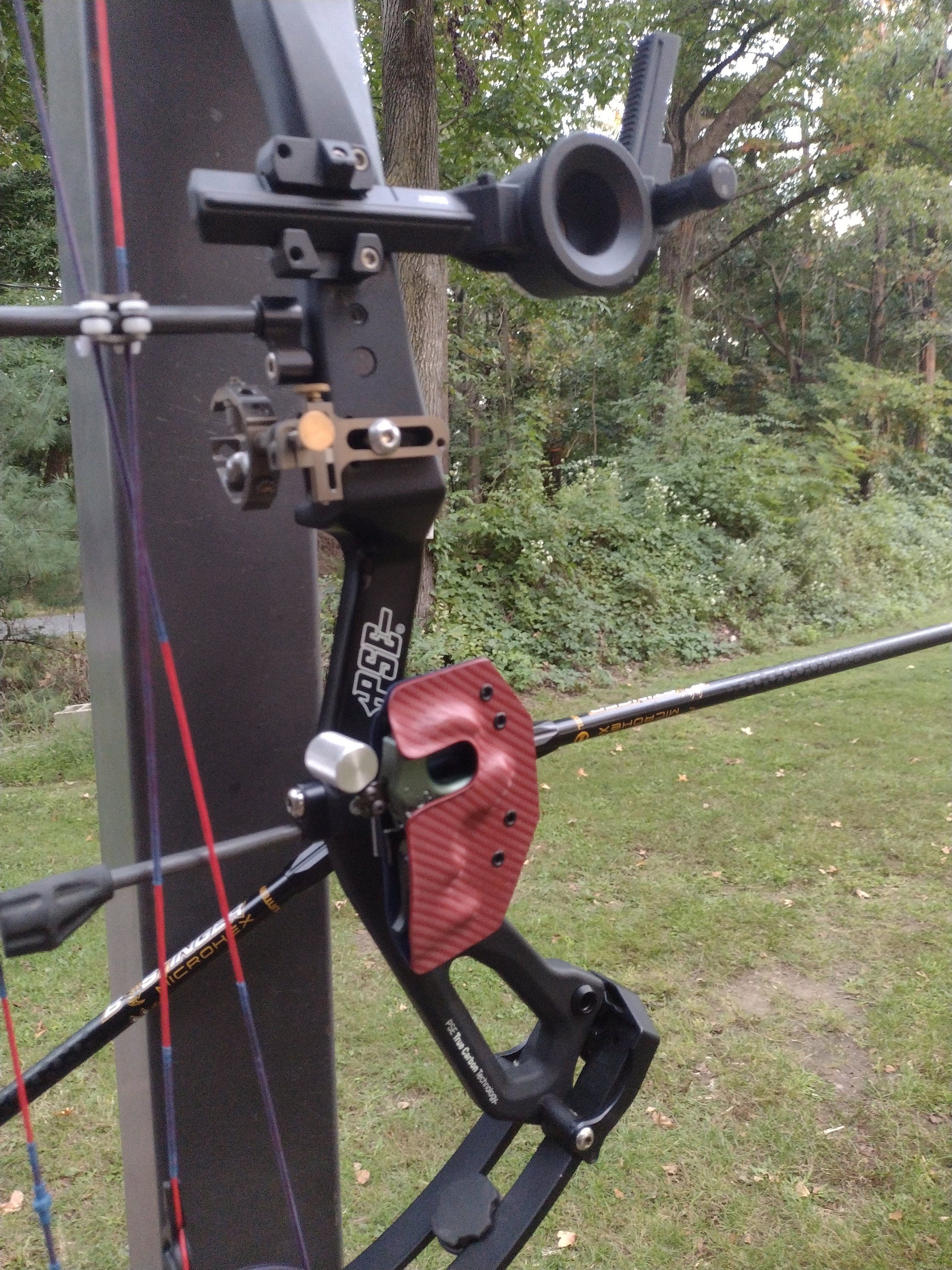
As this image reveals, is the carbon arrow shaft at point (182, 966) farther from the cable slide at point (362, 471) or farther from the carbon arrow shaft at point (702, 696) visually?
the carbon arrow shaft at point (702, 696)

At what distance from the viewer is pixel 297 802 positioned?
3.18ft

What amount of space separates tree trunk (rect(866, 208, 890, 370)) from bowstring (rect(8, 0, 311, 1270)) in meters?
15.7

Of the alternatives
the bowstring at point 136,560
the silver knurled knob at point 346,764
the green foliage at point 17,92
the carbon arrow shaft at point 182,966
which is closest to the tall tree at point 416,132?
the green foliage at point 17,92

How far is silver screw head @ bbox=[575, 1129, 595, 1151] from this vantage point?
3.86 ft

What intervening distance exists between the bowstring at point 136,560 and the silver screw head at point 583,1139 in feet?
1.08

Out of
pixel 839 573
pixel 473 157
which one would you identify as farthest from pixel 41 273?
pixel 839 573

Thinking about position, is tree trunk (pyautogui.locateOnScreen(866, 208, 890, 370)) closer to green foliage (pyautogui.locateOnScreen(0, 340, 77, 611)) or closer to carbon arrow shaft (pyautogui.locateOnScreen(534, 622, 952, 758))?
green foliage (pyautogui.locateOnScreen(0, 340, 77, 611))

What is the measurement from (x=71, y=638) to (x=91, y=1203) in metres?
4.65

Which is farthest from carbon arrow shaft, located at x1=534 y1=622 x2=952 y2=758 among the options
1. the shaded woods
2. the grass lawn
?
the shaded woods

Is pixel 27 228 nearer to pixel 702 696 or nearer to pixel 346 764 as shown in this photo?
pixel 702 696

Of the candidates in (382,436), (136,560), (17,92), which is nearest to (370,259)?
(382,436)

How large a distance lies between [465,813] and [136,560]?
0.45m

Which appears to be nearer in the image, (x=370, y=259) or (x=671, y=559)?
(x=370, y=259)

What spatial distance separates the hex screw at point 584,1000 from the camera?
3.95 feet
